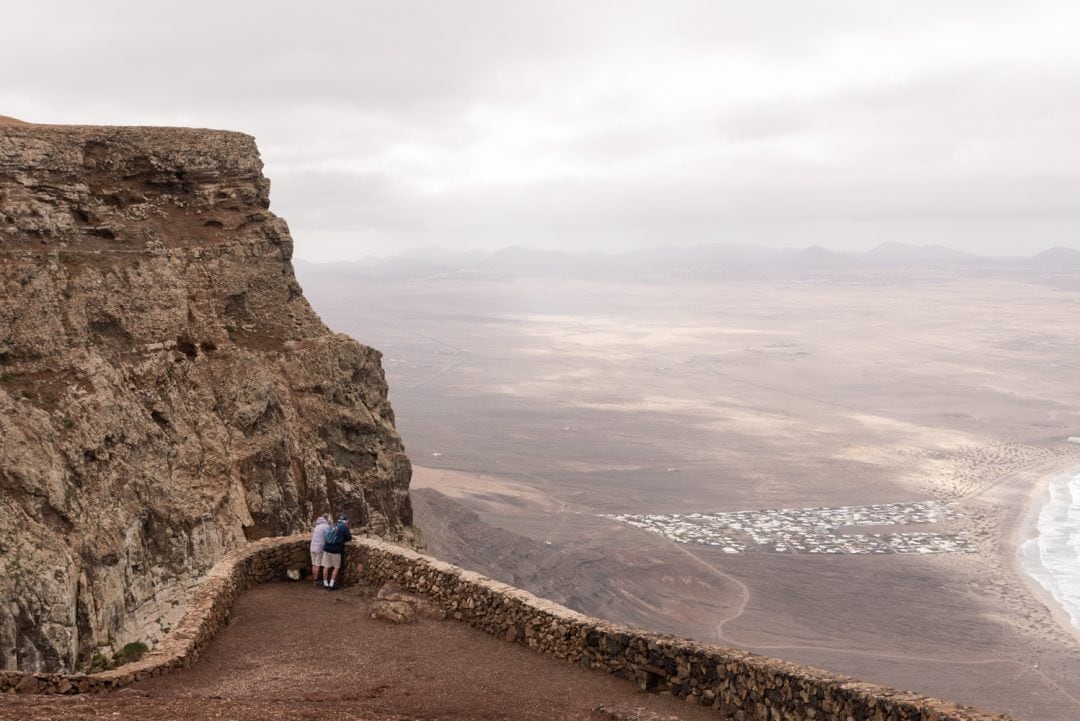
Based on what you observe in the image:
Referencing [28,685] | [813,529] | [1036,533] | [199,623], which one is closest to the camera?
[28,685]

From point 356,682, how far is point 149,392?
1258 cm

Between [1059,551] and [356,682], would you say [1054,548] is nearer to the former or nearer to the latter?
[1059,551]

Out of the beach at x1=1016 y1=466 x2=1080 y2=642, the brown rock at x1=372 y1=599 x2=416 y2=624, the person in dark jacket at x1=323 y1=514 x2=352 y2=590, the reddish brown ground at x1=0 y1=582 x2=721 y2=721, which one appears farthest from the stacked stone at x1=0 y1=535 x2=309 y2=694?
the beach at x1=1016 y1=466 x2=1080 y2=642

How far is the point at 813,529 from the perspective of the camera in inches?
2090

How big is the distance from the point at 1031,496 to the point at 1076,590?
1746cm

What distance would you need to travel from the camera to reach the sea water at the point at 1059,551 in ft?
142

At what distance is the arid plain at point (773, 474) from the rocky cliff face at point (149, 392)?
63.6 ft

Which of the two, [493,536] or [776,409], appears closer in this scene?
[493,536]

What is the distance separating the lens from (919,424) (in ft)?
270

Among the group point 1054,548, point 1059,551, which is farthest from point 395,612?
point 1054,548

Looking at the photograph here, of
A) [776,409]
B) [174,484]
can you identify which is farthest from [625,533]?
[776,409]

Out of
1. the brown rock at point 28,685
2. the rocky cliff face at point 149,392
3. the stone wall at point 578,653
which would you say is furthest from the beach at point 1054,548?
the brown rock at point 28,685

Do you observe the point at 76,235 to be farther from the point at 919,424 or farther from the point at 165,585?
the point at 919,424

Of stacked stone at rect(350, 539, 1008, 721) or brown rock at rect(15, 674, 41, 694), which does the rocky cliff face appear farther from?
brown rock at rect(15, 674, 41, 694)
